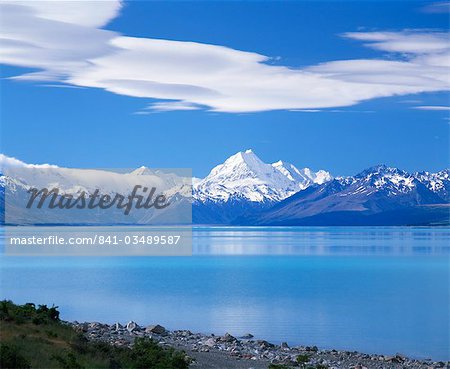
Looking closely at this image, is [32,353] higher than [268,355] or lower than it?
higher

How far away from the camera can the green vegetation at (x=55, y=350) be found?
16.0 meters

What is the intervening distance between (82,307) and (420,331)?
19.5 metres

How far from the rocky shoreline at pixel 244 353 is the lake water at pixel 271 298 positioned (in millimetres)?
2745

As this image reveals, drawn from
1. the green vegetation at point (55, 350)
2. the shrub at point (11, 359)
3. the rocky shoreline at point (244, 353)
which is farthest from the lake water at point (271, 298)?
the shrub at point (11, 359)

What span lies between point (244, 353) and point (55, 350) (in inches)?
369

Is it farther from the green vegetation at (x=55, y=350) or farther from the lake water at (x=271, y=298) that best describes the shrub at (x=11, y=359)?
the lake water at (x=271, y=298)

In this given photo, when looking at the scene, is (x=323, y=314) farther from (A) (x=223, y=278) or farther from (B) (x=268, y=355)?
(A) (x=223, y=278)

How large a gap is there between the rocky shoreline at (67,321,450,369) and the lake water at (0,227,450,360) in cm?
275

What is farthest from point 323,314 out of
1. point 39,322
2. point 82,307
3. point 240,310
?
point 39,322

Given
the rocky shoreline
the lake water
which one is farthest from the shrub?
the lake water

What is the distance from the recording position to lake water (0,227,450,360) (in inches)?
1332

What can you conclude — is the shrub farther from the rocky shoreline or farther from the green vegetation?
the rocky shoreline

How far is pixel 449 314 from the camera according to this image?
42.2m

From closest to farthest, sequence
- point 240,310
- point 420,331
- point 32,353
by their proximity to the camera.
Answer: point 32,353 < point 420,331 < point 240,310
